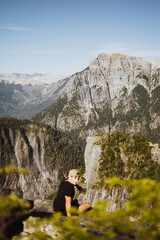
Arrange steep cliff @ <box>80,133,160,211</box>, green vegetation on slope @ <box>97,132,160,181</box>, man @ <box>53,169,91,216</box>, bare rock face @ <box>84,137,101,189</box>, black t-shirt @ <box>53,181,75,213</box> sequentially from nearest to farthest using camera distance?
man @ <box>53,169,91,216</box> → black t-shirt @ <box>53,181,75,213</box> → steep cliff @ <box>80,133,160,211</box> → green vegetation on slope @ <box>97,132,160,181</box> → bare rock face @ <box>84,137,101,189</box>

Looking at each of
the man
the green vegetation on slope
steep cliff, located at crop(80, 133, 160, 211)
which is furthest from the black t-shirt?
the green vegetation on slope

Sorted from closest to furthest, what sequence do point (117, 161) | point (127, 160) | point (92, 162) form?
point (127, 160)
point (117, 161)
point (92, 162)

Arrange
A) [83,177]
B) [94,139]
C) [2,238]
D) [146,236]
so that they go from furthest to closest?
[83,177], [94,139], [2,238], [146,236]

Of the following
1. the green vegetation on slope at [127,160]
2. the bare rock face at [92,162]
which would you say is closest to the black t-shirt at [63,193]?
the green vegetation on slope at [127,160]

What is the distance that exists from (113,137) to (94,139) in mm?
6874

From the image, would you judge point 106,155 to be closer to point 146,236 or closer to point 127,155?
point 127,155

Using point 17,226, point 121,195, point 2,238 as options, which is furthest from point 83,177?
point 2,238

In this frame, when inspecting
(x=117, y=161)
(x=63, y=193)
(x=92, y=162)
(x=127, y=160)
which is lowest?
(x=92, y=162)

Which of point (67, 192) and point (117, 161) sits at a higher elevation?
point (67, 192)

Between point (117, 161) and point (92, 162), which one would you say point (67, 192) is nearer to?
point (92, 162)

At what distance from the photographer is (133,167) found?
2466 inches

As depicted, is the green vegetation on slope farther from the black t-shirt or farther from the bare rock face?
the black t-shirt

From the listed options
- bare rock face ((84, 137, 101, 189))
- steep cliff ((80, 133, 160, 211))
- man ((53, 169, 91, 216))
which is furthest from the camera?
bare rock face ((84, 137, 101, 189))

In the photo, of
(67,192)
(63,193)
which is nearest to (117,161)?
(63,193)
